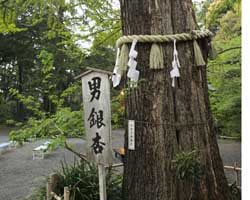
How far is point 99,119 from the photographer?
2893mm

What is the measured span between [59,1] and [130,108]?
254 cm

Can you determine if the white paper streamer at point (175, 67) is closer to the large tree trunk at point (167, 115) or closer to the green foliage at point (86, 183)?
the large tree trunk at point (167, 115)

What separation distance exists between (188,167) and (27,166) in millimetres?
5663

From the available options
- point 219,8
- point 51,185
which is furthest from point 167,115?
point 219,8

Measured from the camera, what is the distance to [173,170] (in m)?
2.76

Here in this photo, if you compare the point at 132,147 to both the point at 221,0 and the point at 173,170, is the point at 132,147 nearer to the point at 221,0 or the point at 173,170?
the point at 173,170

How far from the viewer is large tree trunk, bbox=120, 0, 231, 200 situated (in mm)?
2787

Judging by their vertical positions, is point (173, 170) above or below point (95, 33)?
below

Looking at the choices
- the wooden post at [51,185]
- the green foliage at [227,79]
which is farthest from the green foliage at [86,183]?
the green foliage at [227,79]

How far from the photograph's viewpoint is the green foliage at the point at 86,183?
329 cm

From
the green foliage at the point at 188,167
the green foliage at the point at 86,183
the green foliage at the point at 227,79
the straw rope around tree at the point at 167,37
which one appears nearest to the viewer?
the green foliage at the point at 188,167

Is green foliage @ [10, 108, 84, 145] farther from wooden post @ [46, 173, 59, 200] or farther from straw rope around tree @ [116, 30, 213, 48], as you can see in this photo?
straw rope around tree @ [116, 30, 213, 48]

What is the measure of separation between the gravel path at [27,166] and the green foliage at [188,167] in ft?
9.64
